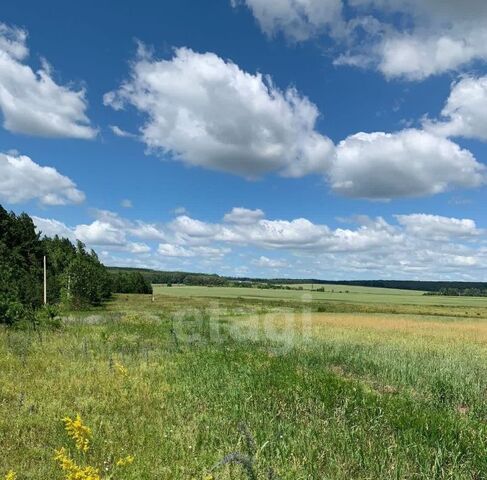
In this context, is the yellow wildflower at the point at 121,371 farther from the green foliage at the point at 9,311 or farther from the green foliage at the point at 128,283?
the green foliage at the point at 128,283

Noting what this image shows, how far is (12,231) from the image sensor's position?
187ft

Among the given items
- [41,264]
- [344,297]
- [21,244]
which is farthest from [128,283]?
[21,244]

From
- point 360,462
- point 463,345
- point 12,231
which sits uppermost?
point 12,231

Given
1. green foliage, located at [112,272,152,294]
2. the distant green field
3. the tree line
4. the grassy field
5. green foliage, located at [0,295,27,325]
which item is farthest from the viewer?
green foliage, located at [112,272,152,294]

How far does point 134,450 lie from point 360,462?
10.6 ft

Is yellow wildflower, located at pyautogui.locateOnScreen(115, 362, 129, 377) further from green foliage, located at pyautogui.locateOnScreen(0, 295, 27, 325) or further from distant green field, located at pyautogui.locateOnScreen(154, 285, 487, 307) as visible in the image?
distant green field, located at pyautogui.locateOnScreen(154, 285, 487, 307)

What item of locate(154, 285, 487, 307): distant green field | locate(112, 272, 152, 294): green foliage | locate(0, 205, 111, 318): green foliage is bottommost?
locate(154, 285, 487, 307): distant green field

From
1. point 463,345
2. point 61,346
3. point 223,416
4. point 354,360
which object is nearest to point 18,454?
point 223,416

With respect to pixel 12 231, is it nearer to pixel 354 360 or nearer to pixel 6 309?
pixel 6 309

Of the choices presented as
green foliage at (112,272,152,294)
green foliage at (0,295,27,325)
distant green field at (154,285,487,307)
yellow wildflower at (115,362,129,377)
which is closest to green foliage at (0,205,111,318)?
green foliage at (0,295,27,325)

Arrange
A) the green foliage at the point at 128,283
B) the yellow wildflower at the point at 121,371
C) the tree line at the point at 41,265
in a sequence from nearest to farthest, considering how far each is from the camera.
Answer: the yellow wildflower at the point at 121,371
the tree line at the point at 41,265
the green foliage at the point at 128,283

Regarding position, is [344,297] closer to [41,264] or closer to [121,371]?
[41,264]

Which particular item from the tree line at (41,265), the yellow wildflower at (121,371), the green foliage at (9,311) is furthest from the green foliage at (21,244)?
the yellow wildflower at (121,371)

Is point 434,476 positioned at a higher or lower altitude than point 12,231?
lower
